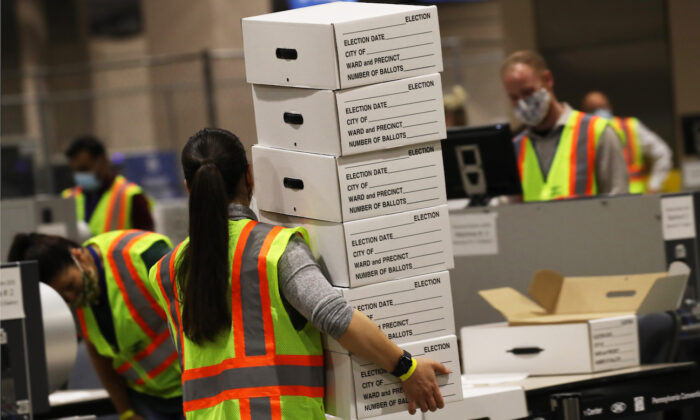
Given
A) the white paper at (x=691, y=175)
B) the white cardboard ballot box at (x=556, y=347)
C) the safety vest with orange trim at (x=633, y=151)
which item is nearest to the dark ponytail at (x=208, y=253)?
the white cardboard ballot box at (x=556, y=347)

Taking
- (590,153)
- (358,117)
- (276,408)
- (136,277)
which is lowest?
(276,408)

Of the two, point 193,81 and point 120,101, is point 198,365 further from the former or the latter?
point 120,101

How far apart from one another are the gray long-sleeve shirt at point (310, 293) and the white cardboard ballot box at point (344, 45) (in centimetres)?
49

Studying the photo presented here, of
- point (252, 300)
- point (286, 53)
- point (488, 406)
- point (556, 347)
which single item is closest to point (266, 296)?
point (252, 300)

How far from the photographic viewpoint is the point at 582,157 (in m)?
5.55

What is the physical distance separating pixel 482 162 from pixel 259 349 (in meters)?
2.13

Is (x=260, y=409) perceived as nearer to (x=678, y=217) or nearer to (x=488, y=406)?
(x=488, y=406)

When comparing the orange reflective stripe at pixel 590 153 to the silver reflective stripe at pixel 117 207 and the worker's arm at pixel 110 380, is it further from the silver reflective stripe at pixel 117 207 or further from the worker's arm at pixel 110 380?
the silver reflective stripe at pixel 117 207

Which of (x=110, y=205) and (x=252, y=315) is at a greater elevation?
(x=110, y=205)

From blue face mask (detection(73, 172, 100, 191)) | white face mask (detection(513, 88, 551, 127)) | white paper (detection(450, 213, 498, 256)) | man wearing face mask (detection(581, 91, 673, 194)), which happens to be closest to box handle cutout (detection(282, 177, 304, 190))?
white paper (detection(450, 213, 498, 256))

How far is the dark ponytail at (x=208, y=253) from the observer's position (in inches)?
123

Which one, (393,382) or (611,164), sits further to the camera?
(611,164)

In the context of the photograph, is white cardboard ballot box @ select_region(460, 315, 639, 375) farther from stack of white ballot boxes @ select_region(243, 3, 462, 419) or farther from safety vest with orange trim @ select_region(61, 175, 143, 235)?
safety vest with orange trim @ select_region(61, 175, 143, 235)

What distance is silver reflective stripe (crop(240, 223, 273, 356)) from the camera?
312 centimetres
